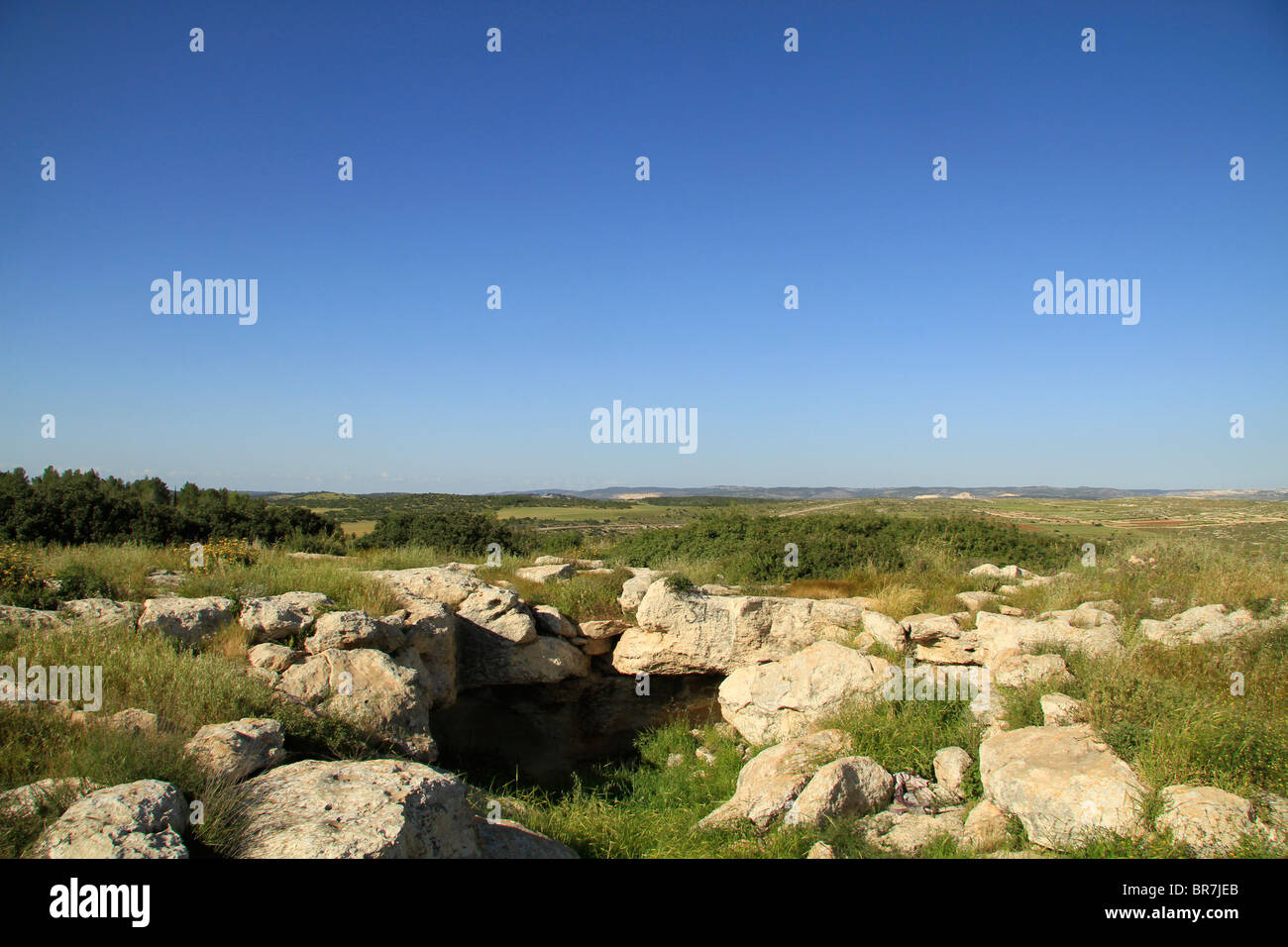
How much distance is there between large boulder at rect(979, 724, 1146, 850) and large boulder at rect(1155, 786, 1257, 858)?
21cm

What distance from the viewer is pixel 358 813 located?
378 centimetres

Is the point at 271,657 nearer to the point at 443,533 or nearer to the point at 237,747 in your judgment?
the point at 237,747

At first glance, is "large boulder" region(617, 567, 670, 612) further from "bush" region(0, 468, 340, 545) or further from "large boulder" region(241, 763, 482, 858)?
"bush" region(0, 468, 340, 545)

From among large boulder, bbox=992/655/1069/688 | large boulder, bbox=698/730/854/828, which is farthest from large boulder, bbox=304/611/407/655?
large boulder, bbox=992/655/1069/688

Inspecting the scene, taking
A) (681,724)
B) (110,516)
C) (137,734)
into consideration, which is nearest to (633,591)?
(681,724)

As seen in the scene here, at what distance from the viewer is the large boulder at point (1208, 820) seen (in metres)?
4.12

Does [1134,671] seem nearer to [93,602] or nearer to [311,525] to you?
[93,602]

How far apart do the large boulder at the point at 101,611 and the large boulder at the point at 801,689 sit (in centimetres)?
741

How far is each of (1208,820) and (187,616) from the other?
29.5ft

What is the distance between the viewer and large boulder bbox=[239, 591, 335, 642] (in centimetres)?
718

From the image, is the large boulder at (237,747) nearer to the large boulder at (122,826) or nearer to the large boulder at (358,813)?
the large boulder at (358,813)

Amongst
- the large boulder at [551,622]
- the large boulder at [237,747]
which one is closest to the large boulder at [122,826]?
the large boulder at [237,747]
